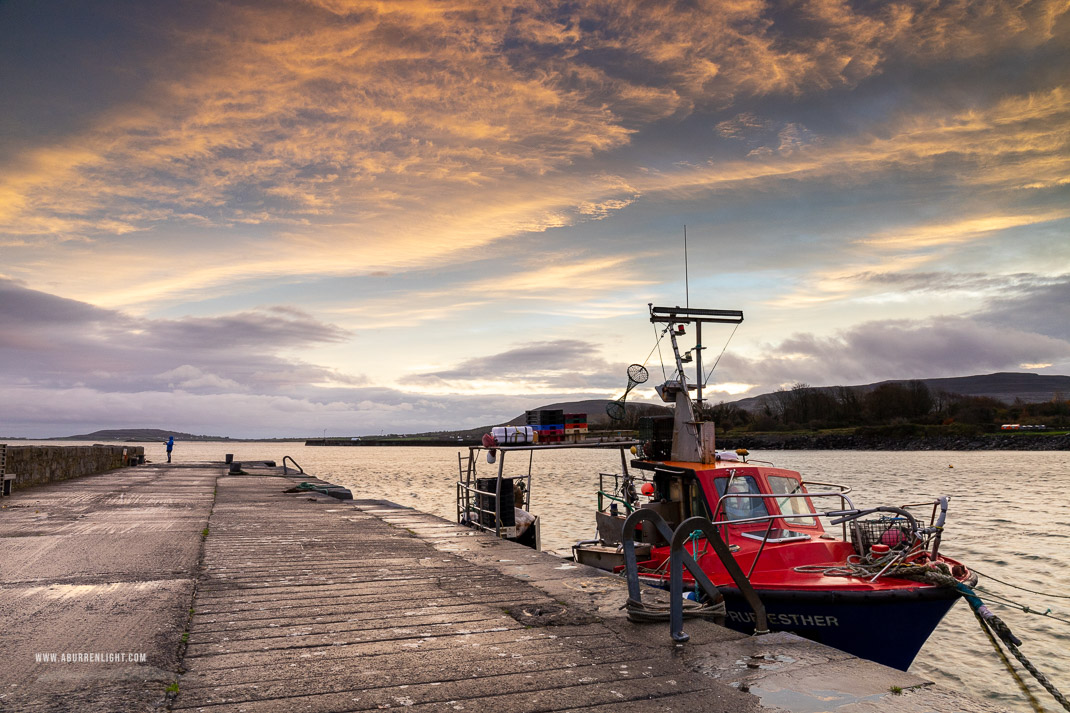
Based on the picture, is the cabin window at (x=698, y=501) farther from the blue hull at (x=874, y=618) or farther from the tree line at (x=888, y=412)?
the tree line at (x=888, y=412)

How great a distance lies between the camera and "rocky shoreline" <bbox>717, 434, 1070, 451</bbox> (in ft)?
368

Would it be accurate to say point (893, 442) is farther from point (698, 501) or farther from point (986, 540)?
point (698, 501)

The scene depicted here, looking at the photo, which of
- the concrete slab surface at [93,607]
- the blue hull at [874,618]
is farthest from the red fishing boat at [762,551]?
the concrete slab surface at [93,607]

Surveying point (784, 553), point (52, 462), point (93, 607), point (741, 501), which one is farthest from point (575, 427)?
point (52, 462)

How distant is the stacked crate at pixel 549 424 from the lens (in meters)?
14.0

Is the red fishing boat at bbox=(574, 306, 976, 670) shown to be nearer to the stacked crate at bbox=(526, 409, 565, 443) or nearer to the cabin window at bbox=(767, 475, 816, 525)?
the cabin window at bbox=(767, 475, 816, 525)

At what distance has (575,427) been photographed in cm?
1416

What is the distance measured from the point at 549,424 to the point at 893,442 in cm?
12495

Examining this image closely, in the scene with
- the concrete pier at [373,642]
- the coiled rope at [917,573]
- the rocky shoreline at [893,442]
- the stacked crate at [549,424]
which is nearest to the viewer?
the concrete pier at [373,642]

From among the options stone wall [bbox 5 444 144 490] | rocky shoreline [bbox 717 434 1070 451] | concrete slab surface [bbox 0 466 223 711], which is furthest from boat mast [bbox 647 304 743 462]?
rocky shoreline [bbox 717 434 1070 451]

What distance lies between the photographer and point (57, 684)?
440cm

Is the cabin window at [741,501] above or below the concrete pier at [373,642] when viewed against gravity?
above

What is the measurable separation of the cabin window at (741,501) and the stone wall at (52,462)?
19.4 metres

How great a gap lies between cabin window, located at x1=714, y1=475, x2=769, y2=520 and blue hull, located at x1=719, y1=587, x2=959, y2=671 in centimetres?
229
